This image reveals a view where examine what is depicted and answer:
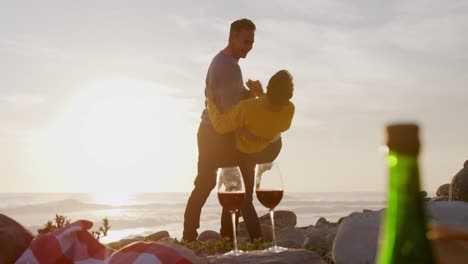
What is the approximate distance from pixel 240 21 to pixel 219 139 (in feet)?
5.37

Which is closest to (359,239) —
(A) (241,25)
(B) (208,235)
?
(A) (241,25)

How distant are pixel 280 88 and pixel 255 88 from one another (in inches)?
40.9

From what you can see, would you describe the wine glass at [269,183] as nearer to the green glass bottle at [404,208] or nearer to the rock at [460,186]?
the green glass bottle at [404,208]

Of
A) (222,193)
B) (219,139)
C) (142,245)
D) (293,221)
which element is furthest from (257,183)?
(293,221)

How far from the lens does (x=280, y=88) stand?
793 centimetres

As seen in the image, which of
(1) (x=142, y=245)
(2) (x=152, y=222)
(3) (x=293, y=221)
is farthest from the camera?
(2) (x=152, y=222)

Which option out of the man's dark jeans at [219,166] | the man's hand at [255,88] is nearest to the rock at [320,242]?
the man's dark jeans at [219,166]

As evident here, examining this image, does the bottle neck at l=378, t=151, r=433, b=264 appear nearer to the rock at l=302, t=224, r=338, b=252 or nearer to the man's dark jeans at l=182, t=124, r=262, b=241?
the man's dark jeans at l=182, t=124, r=262, b=241

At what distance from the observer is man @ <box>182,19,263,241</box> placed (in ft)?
28.4

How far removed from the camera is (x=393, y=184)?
1555 millimetres

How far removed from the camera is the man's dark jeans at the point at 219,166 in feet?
28.9

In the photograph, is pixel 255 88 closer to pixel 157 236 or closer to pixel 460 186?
pixel 460 186

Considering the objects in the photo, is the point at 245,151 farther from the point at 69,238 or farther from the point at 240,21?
the point at 69,238

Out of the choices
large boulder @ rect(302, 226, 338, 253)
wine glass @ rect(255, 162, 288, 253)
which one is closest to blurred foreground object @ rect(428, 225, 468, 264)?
wine glass @ rect(255, 162, 288, 253)
